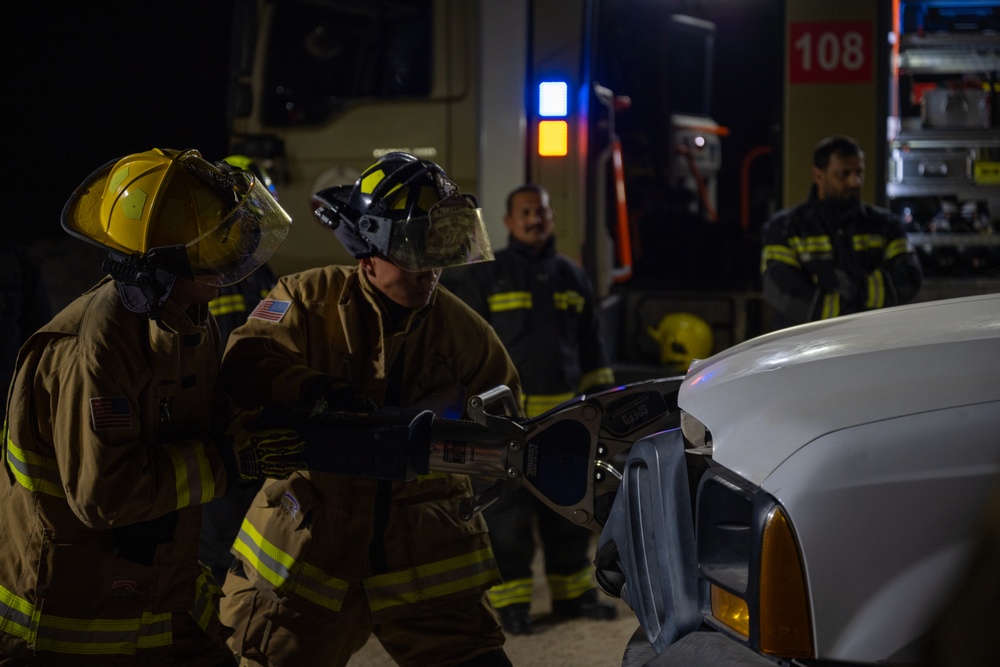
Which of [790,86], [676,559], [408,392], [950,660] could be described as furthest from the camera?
[790,86]

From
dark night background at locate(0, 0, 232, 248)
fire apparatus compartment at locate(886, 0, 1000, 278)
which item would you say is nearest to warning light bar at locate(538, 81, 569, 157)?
fire apparatus compartment at locate(886, 0, 1000, 278)

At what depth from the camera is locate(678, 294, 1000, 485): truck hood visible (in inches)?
72.2

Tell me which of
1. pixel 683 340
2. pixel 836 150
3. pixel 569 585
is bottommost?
pixel 569 585

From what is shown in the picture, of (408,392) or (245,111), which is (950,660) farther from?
(245,111)

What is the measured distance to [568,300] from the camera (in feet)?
17.0

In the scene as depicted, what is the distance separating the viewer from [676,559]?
82.4 inches

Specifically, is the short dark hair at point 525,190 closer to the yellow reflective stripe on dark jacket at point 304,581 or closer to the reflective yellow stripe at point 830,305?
the reflective yellow stripe at point 830,305

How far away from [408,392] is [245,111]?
12.2ft

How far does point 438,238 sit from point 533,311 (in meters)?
2.41

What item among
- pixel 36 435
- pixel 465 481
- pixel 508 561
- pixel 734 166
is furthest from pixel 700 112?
pixel 36 435

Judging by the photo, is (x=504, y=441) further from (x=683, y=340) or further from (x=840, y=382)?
(x=683, y=340)

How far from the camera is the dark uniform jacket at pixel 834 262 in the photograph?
4.79m

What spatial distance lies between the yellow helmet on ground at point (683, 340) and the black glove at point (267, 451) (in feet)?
13.3

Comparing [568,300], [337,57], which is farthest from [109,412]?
[337,57]
